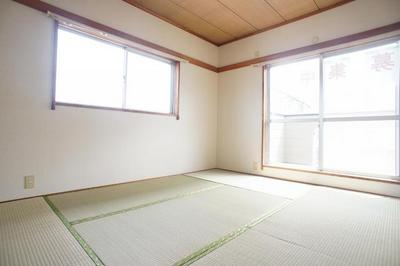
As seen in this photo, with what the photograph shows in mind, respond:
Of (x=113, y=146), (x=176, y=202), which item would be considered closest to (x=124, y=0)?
(x=113, y=146)

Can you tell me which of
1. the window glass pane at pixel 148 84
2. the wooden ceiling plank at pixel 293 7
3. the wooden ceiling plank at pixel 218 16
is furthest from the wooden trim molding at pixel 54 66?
the wooden ceiling plank at pixel 293 7

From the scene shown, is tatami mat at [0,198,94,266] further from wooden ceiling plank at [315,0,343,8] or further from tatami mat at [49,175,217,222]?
wooden ceiling plank at [315,0,343,8]

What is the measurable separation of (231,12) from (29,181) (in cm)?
363

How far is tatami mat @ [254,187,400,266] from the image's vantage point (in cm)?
140

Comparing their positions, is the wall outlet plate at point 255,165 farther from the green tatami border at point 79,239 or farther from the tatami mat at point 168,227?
the green tatami border at point 79,239

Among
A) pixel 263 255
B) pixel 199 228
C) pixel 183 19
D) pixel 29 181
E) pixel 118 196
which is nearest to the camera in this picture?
pixel 263 255

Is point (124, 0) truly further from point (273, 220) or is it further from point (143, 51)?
point (273, 220)

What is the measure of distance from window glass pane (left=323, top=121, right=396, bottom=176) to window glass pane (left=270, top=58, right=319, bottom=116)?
51 cm

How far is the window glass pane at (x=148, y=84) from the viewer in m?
3.31

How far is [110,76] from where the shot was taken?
10.1ft

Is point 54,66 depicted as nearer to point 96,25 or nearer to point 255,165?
point 96,25

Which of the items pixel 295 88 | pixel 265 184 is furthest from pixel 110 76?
pixel 295 88

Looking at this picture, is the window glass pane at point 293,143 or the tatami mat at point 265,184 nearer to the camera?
the tatami mat at point 265,184

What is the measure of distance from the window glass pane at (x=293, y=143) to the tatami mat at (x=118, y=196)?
1.65 m
